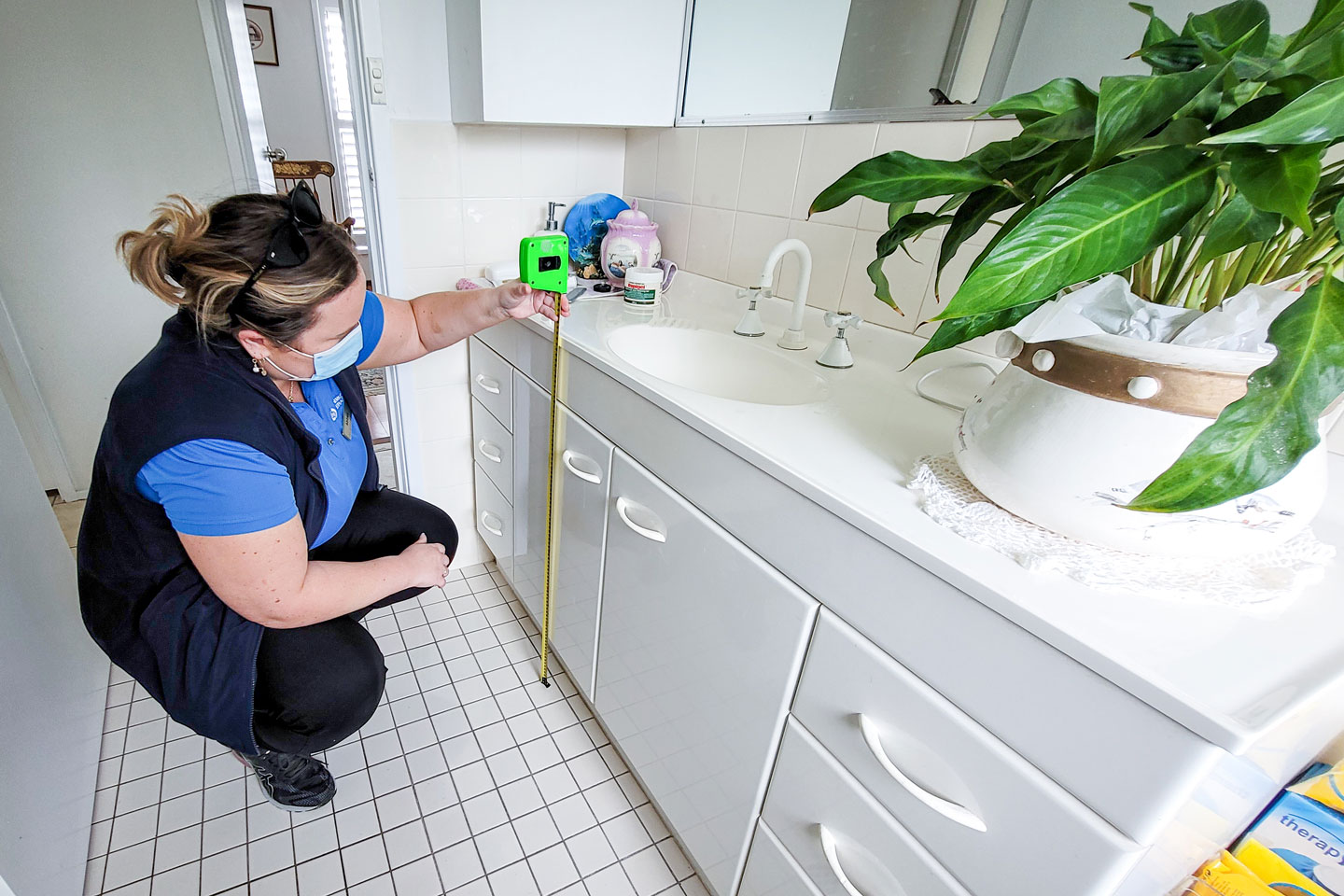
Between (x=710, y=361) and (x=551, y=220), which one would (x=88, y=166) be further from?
(x=710, y=361)

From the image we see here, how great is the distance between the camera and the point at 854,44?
1.14m

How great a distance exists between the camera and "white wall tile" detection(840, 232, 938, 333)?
105cm

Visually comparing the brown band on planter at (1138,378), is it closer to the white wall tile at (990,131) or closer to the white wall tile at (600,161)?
the white wall tile at (990,131)

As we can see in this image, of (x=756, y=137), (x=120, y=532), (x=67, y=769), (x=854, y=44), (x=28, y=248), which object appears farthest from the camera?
(x=28, y=248)

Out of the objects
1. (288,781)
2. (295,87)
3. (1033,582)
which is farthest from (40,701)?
(295,87)

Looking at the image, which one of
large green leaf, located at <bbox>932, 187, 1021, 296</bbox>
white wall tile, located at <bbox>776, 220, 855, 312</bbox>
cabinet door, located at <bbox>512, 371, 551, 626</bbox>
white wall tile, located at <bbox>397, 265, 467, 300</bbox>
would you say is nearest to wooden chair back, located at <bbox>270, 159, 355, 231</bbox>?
white wall tile, located at <bbox>397, 265, 467, 300</bbox>

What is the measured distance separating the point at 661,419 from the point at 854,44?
0.84m

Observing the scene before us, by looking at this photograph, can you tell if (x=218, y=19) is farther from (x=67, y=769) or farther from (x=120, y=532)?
(x=67, y=769)

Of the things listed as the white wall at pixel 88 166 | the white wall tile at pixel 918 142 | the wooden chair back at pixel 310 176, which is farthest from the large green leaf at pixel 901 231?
the wooden chair back at pixel 310 176

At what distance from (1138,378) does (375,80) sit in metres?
1.46

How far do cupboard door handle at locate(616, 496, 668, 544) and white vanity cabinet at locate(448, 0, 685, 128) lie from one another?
862 mm

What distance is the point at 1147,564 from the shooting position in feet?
1.82

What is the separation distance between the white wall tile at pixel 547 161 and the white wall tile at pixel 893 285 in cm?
85

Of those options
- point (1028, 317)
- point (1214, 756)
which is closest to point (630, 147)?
point (1028, 317)
